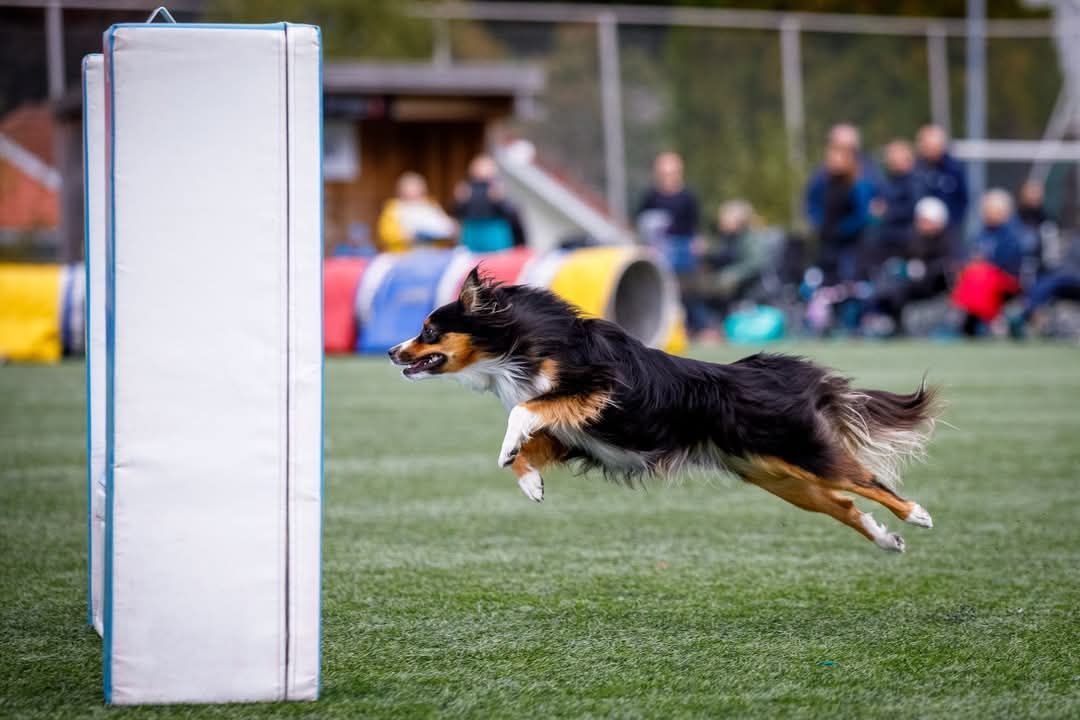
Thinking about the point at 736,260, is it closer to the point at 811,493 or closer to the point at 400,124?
the point at 400,124

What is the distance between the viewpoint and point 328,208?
1906 centimetres

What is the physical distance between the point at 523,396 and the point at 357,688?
143cm

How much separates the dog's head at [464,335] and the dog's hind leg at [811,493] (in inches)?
34.4

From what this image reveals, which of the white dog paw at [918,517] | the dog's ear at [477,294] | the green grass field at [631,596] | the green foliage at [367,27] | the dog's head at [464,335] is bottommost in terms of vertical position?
the green grass field at [631,596]

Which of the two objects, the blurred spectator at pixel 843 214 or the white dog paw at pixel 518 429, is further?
the blurred spectator at pixel 843 214

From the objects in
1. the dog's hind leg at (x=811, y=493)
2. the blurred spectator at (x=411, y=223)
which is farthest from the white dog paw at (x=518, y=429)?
the blurred spectator at (x=411, y=223)

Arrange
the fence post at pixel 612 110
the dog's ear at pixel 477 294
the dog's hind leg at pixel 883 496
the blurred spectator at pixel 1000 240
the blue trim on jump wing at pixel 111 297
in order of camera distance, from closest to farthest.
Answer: the blue trim on jump wing at pixel 111 297, the dog's hind leg at pixel 883 496, the dog's ear at pixel 477 294, the blurred spectator at pixel 1000 240, the fence post at pixel 612 110

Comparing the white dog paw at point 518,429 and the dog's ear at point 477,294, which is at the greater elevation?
the dog's ear at point 477,294

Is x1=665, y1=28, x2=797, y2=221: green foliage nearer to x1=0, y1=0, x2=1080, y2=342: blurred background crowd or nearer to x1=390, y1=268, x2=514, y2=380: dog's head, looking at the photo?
x1=0, y1=0, x2=1080, y2=342: blurred background crowd


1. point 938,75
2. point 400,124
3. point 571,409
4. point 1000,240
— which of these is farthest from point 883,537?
point 938,75

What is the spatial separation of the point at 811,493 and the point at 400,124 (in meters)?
16.1

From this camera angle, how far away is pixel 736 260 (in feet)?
56.0

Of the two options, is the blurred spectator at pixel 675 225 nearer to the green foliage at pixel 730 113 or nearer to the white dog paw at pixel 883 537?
the green foliage at pixel 730 113

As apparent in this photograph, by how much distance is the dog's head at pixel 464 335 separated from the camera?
13.8ft
